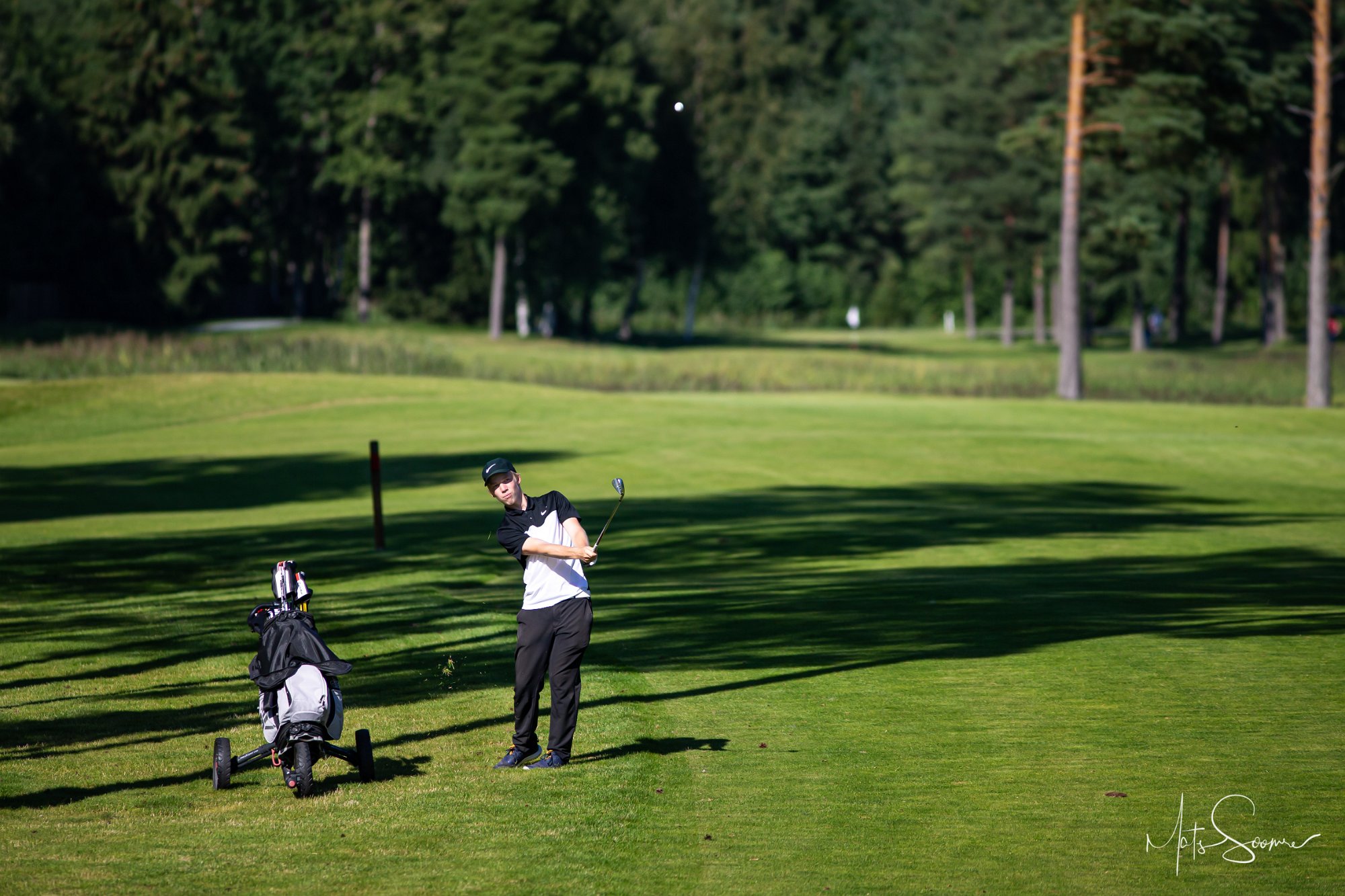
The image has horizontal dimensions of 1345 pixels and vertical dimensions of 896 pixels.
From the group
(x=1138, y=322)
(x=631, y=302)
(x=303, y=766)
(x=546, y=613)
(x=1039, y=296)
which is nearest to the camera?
(x=303, y=766)

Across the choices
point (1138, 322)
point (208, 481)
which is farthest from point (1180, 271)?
point (208, 481)

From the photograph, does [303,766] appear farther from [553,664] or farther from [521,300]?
[521,300]

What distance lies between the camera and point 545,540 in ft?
29.8

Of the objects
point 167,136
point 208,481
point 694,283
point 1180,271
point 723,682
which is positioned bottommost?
point 208,481

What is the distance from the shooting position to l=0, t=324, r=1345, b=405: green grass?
52.5 meters

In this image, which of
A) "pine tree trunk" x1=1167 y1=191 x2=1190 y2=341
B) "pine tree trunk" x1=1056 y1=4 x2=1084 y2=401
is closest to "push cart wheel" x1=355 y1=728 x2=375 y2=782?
"pine tree trunk" x1=1056 y1=4 x2=1084 y2=401

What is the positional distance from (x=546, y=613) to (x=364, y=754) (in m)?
1.35

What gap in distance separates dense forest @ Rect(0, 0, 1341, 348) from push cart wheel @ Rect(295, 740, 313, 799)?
6348 cm

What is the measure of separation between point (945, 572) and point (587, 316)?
7359 centimetres

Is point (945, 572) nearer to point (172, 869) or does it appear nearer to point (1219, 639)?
point (1219, 639)

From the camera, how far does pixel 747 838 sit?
7.96 meters

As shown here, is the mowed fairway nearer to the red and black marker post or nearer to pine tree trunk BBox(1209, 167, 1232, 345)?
the red and black marker post

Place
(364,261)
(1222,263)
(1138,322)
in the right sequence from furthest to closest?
(1222,263) → (364,261) → (1138,322)

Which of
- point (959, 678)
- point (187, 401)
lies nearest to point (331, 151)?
point (187, 401)
